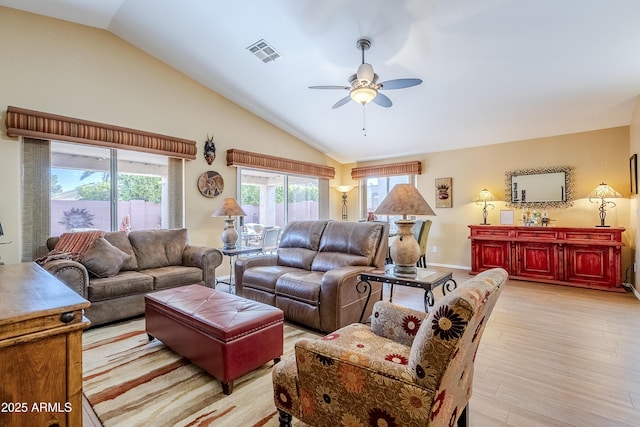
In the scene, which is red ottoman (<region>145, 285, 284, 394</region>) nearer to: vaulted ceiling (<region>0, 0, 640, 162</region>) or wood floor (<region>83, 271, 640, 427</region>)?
wood floor (<region>83, 271, 640, 427</region>)

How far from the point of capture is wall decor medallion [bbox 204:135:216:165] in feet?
15.9

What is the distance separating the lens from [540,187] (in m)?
5.00

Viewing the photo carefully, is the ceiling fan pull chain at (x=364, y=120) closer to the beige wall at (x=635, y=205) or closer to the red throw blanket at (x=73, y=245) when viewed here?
the beige wall at (x=635, y=205)

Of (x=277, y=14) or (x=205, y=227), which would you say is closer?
(x=277, y=14)

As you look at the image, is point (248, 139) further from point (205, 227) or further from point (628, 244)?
point (628, 244)

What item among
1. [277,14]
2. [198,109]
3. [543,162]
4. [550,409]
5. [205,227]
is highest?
[277,14]

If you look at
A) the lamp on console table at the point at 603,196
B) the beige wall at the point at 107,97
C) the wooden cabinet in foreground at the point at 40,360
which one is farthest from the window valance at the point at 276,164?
the lamp on console table at the point at 603,196

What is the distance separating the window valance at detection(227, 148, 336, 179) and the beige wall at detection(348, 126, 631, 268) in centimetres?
217

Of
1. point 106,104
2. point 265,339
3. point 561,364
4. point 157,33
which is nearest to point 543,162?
point 561,364

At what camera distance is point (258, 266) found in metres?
3.60

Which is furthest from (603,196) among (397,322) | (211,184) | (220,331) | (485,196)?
(211,184)

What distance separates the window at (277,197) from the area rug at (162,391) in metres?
3.34

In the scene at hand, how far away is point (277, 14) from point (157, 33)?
1.77m

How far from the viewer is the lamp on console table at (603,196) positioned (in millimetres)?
4207
